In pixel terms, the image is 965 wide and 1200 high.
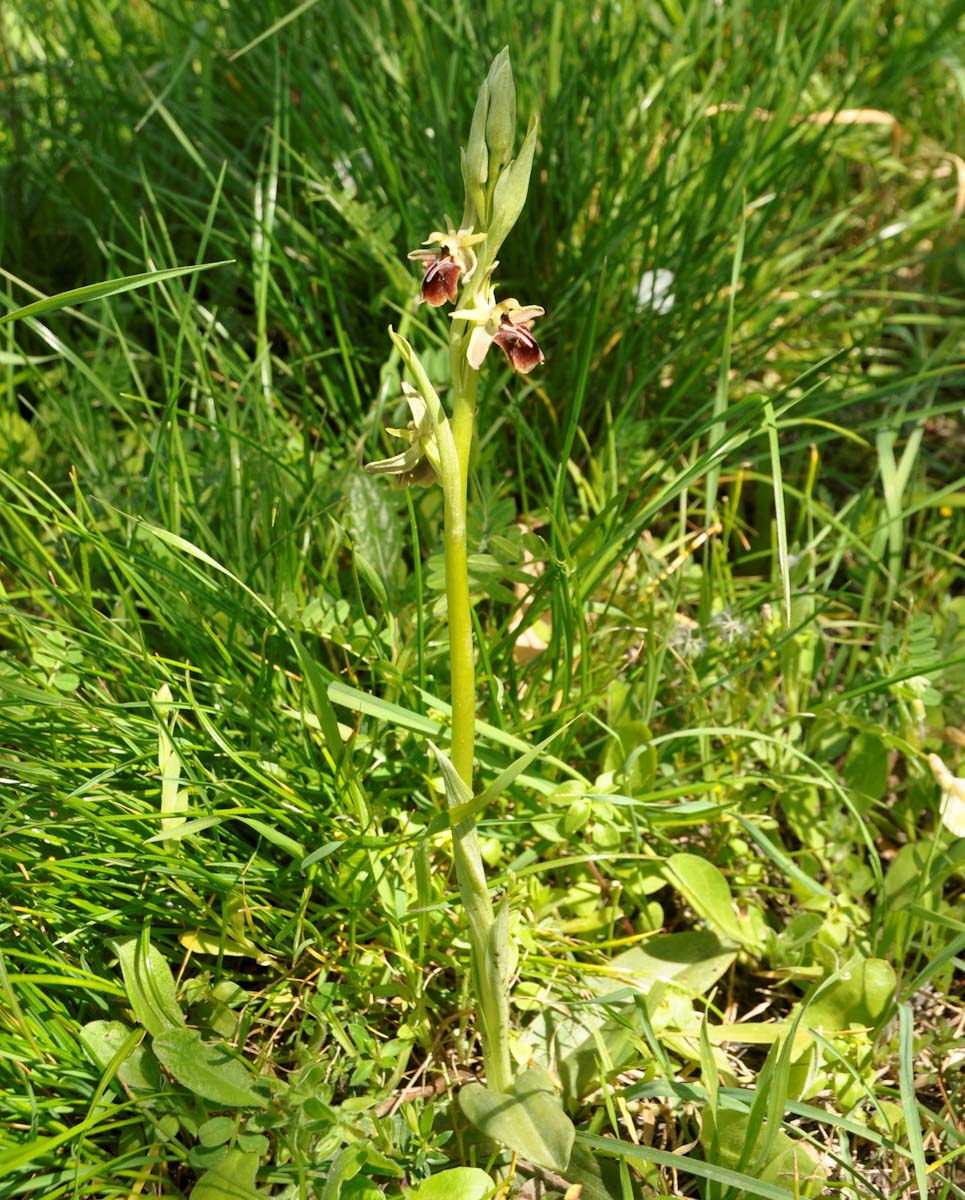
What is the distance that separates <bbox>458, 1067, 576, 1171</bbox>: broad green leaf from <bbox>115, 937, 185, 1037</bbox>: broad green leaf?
0.39 meters

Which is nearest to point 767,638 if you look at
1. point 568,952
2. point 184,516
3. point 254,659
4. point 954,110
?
point 568,952

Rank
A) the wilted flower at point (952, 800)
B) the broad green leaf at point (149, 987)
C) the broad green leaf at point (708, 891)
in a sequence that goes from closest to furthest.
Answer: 1. the broad green leaf at point (149, 987)
2. the wilted flower at point (952, 800)
3. the broad green leaf at point (708, 891)

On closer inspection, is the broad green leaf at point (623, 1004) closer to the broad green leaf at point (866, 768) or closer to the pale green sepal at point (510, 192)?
the broad green leaf at point (866, 768)

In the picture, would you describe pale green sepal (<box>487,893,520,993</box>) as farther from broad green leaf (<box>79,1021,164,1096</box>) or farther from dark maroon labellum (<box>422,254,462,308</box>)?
dark maroon labellum (<box>422,254,462,308</box>)

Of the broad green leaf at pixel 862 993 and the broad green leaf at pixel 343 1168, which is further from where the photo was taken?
the broad green leaf at pixel 862 993

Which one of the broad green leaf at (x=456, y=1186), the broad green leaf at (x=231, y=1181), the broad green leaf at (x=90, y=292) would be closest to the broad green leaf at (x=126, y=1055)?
the broad green leaf at (x=231, y=1181)

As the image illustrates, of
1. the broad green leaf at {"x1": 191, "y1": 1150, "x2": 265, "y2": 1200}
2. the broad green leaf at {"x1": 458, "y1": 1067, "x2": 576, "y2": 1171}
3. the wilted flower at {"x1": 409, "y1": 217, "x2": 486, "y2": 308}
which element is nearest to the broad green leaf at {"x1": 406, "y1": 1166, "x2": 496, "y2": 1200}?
the broad green leaf at {"x1": 458, "y1": 1067, "x2": 576, "y2": 1171}

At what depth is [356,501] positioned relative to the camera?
1889 mm

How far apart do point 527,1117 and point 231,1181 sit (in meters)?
0.36

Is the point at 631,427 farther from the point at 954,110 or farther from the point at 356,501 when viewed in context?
the point at 954,110

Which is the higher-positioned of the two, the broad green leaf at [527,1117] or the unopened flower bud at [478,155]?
the unopened flower bud at [478,155]

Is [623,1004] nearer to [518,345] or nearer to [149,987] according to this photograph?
[149,987]

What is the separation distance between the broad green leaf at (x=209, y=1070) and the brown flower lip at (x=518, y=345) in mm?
912

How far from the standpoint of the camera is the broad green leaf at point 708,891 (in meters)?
1.66
